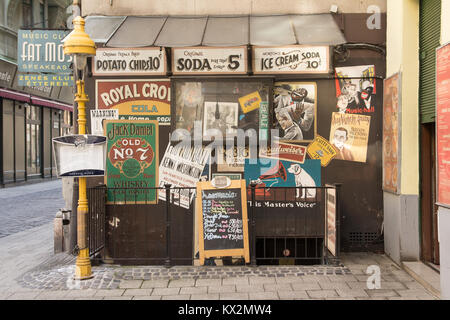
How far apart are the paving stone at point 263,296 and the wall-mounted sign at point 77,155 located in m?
2.82

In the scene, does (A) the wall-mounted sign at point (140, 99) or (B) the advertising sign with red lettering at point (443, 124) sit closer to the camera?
(B) the advertising sign with red lettering at point (443, 124)

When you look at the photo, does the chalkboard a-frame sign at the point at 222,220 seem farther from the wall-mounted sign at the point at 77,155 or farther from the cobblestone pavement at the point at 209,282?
the wall-mounted sign at the point at 77,155

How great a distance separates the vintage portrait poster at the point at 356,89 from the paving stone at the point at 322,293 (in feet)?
11.9

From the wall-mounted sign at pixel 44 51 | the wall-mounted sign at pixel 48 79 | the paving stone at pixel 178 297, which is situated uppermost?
the wall-mounted sign at pixel 44 51

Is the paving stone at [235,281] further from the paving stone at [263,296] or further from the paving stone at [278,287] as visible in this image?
the paving stone at [263,296]

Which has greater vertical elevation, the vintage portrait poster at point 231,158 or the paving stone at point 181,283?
the vintage portrait poster at point 231,158

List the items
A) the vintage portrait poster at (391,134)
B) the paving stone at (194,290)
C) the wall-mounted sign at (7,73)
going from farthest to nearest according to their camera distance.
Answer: the wall-mounted sign at (7,73) < the vintage portrait poster at (391,134) < the paving stone at (194,290)

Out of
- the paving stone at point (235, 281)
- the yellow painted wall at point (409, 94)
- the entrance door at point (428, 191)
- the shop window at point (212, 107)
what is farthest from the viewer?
the shop window at point (212, 107)

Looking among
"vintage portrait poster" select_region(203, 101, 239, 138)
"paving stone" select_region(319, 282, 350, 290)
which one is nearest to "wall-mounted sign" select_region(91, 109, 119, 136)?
"vintage portrait poster" select_region(203, 101, 239, 138)

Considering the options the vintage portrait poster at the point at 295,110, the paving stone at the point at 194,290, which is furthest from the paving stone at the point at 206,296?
the vintage portrait poster at the point at 295,110

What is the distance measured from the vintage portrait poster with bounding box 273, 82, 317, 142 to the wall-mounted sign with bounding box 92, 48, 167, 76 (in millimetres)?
2235

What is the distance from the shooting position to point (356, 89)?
841 cm

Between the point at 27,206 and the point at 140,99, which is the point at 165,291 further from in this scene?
the point at 27,206

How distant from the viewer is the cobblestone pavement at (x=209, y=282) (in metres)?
6.02
